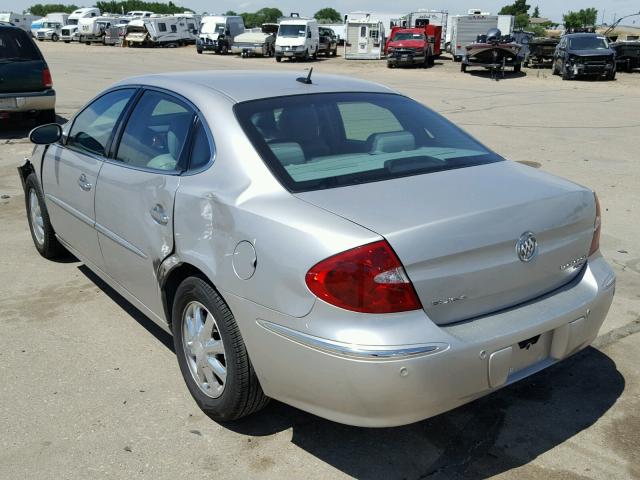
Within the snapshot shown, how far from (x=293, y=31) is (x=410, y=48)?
7.34 metres

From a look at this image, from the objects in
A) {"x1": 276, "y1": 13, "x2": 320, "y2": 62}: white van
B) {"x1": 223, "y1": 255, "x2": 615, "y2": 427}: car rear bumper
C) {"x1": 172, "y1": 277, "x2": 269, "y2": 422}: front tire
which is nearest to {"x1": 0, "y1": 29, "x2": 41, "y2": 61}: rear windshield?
{"x1": 172, "y1": 277, "x2": 269, "y2": 422}: front tire

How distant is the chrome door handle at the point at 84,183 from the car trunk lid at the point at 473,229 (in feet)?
6.03

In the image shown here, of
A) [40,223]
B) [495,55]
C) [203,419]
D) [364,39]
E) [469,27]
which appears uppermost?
[469,27]

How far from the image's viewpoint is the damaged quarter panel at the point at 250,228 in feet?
8.48

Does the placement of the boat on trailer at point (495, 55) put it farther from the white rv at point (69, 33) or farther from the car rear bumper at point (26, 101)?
the white rv at point (69, 33)

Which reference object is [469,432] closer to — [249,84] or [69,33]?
[249,84]

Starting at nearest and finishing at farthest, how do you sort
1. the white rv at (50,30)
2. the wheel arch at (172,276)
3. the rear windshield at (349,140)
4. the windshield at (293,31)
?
the rear windshield at (349,140) < the wheel arch at (172,276) < the windshield at (293,31) < the white rv at (50,30)

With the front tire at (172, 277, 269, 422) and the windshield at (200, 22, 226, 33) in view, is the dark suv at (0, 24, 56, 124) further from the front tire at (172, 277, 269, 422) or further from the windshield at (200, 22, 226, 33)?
the windshield at (200, 22, 226, 33)

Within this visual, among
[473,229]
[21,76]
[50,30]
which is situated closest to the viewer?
[473,229]

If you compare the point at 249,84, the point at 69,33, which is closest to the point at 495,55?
the point at 249,84

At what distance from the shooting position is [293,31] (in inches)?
1438

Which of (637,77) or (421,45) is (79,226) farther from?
(421,45)

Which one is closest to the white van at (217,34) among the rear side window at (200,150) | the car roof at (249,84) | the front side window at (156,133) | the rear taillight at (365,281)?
the car roof at (249,84)

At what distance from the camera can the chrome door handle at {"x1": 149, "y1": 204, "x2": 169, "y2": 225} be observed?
3340mm
